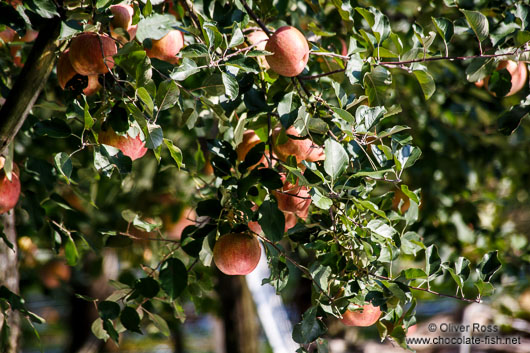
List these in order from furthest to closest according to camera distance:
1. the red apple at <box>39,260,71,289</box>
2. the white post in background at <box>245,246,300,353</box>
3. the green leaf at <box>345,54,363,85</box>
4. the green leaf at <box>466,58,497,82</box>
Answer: the red apple at <box>39,260,71,289</box> < the white post in background at <box>245,246,300,353</box> < the green leaf at <box>466,58,497,82</box> < the green leaf at <box>345,54,363,85</box>

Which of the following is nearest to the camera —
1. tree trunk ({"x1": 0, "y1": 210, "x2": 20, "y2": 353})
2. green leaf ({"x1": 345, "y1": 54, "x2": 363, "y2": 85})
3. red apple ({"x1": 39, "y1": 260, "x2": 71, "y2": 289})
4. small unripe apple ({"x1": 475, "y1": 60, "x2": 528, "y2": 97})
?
green leaf ({"x1": 345, "y1": 54, "x2": 363, "y2": 85})

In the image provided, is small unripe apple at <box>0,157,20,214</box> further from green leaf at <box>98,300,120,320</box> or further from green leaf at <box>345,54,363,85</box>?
green leaf at <box>345,54,363,85</box>

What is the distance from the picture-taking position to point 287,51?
79 centimetres

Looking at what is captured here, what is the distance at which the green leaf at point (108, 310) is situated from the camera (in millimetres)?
885

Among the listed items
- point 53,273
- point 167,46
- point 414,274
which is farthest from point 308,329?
point 53,273

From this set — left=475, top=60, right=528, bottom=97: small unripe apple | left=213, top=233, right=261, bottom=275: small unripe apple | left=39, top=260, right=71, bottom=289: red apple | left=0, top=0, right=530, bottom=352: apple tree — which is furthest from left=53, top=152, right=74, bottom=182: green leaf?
left=39, top=260, right=71, bottom=289: red apple

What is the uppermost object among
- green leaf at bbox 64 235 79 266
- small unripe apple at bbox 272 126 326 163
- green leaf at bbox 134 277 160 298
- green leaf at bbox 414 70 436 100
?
green leaf at bbox 414 70 436 100

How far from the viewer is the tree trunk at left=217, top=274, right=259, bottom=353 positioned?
226 centimetres

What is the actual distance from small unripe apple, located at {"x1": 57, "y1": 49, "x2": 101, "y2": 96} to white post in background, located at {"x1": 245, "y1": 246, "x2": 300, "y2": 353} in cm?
95

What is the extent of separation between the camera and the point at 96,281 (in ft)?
8.54

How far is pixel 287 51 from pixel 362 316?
0.43 meters

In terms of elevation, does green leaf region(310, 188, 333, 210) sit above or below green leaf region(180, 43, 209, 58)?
below

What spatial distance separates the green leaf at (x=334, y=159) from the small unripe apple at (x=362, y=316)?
249 millimetres

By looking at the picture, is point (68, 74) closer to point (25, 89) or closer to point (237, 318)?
point (25, 89)
